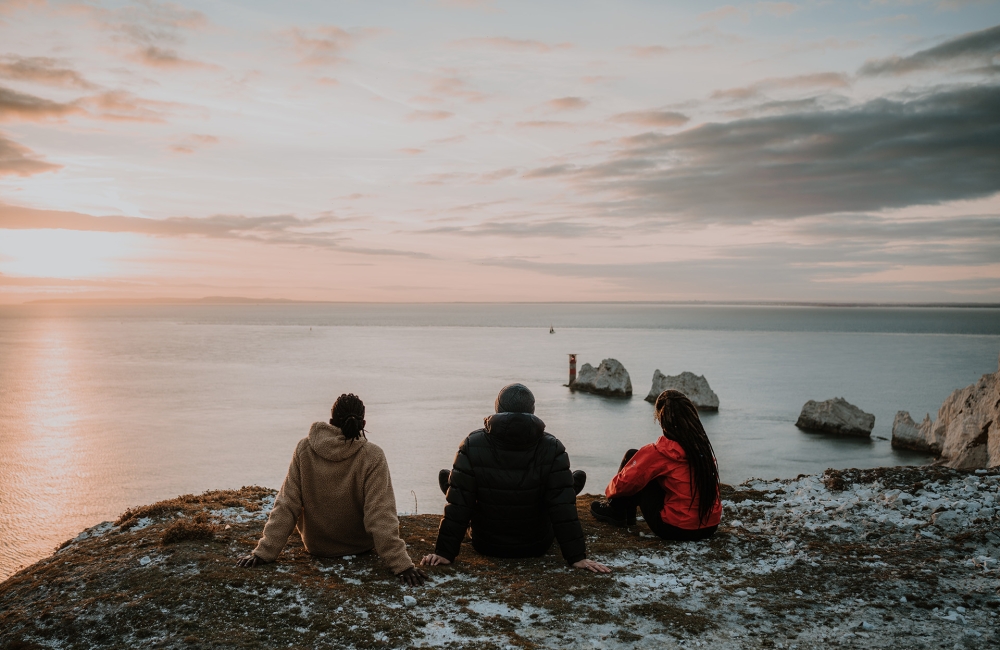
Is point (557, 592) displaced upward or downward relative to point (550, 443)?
downward

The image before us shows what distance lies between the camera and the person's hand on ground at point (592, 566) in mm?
5723

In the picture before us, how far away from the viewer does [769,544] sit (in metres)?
6.55

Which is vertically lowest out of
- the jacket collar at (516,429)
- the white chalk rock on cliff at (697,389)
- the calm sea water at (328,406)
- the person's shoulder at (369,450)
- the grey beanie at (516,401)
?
the calm sea water at (328,406)

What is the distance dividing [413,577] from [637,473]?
8.64ft

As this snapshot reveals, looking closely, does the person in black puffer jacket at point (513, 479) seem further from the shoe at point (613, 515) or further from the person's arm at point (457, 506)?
the shoe at point (613, 515)

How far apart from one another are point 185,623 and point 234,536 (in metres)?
1.89

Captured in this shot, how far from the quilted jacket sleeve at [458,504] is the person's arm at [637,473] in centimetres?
175

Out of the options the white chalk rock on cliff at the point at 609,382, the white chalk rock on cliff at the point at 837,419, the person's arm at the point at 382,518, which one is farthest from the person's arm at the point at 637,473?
the white chalk rock on cliff at the point at 609,382

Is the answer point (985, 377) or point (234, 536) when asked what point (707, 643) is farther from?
point (985, 377)

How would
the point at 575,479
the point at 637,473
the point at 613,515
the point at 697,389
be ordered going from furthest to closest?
1. the point at 697,389
2. the point at 613,515
3. the point at 637,473
4. the point at 575,479

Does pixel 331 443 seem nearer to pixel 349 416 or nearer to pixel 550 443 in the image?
pixel 349 416

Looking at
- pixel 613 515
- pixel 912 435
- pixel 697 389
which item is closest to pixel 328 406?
pixel 697 389

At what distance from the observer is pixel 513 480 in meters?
5.68

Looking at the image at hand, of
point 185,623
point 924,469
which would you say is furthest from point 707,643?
point 924,469
